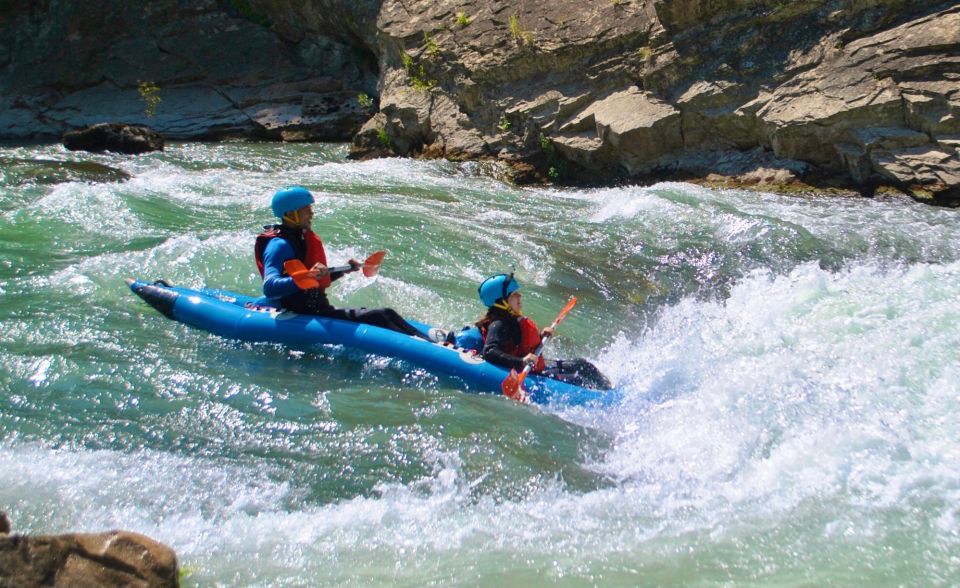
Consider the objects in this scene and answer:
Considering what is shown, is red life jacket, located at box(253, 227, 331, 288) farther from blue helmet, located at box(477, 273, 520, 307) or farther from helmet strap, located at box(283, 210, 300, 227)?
blue helmet, located at box(477, 273, 520, 307)

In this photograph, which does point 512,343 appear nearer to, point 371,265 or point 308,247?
point 371,265

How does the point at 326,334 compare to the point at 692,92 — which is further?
the point at 692,92

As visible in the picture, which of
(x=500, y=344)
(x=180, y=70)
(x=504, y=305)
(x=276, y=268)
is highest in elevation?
(x=276, y=268)

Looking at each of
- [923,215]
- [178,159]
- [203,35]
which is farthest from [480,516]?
[203,35]

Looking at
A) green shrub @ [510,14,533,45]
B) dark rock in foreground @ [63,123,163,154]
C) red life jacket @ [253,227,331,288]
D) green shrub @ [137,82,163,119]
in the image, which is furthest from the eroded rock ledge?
red life jacket @ [253,227,331,288]

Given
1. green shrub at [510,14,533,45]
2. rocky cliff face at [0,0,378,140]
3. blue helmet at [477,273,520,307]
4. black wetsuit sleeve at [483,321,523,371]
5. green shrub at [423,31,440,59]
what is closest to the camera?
black wetsuit sleeve at [483,321,523,371]

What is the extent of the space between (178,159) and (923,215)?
369 inches

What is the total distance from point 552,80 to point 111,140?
6.31 meters

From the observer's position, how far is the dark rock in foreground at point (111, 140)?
41.5 ft

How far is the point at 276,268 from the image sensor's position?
5527 millimetres

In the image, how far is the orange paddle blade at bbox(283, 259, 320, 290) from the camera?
211 inches

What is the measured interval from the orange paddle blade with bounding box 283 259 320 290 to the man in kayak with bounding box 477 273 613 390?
104 cm

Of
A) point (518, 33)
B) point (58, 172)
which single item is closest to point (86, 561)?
point (58, 172)

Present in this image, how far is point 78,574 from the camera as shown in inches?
99.0
